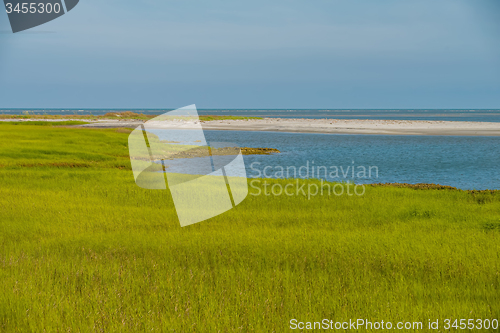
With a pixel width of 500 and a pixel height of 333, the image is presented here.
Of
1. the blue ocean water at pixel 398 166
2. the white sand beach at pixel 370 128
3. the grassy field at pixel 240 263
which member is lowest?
the white sand beach at pixel 370 128

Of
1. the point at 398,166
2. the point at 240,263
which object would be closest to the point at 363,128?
the point at 398,166

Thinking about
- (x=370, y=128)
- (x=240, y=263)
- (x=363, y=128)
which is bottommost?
(x=370, y=128)

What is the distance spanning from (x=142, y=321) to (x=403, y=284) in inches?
176

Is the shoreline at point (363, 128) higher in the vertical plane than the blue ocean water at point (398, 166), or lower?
lower

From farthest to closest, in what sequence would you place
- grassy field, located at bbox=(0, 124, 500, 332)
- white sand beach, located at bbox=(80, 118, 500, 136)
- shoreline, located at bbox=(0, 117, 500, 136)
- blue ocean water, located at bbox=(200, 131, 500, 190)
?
white sand beach, located at bbox=(80, 118, 500, 136) → shoreline, located at bbox=(0, 117, 500, 136) → blue ocean water, located at bbox=(200, 131, 500, 190) → grassy field, located at bbox=(0, 124, 500, 332)

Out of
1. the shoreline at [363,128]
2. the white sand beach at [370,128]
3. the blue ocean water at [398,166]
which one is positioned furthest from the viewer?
the white sand beach at [370,128]

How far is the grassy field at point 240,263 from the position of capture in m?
5.52

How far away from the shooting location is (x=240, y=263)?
7961 mm

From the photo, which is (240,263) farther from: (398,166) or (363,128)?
(363,128)

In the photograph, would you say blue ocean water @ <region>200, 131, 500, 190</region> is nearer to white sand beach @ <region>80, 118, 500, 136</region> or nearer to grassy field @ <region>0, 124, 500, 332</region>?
grassy field @ <region>0, 124, 500, 332</region>

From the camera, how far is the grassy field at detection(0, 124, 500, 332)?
217 inches

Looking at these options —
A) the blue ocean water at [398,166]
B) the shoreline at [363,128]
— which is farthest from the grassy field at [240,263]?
the shoreline at [363,128]

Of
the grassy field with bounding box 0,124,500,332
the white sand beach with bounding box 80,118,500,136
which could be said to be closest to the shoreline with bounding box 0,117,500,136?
the white sand beach with bounding box 80,118,500,136

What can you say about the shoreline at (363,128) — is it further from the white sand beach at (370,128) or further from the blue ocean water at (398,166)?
the blue ocean water at (398,166)
